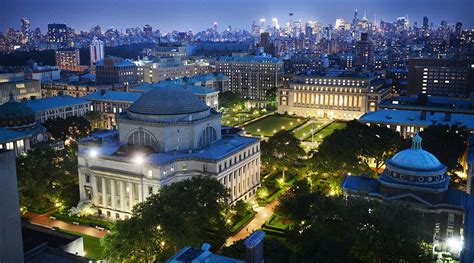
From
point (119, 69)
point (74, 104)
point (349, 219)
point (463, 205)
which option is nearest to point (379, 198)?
point (463, 205)

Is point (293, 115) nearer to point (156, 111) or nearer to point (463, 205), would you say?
point (156, 111)

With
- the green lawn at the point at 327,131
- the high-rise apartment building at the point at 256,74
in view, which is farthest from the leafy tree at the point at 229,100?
the green lawn at the point at 327,131

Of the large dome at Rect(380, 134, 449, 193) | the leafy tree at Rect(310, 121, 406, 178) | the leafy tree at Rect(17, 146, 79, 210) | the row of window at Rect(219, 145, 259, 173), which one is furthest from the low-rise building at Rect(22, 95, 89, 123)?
the large dome at Rect(380, 134, 449, 193)

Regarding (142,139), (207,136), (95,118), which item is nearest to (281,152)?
(207,136)

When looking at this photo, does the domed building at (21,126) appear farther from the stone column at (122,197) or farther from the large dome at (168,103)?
the stone column at (122,197)

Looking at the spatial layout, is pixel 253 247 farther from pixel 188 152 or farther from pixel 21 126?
pixel 21 126

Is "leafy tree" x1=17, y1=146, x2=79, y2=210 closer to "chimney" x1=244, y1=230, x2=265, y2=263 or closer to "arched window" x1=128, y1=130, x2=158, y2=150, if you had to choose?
"arched window" x1=128, y1=130, x2=158, y2=150
